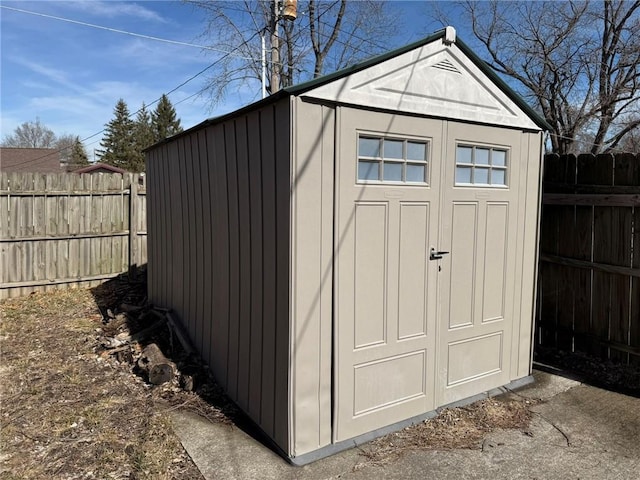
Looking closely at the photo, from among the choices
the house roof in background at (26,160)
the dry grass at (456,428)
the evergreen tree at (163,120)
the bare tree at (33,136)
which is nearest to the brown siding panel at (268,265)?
the dry grass at (456,428)

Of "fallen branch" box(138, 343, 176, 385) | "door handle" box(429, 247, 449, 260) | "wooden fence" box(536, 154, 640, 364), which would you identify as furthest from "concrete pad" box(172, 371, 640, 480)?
"door handle" box(429, 247, 449, 260)

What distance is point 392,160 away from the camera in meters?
3.01

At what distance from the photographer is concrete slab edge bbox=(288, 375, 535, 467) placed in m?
2.74

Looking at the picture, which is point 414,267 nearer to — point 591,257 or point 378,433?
point 378,433

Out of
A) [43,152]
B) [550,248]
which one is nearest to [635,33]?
[550,248]

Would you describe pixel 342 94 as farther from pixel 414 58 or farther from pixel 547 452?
pixel 547 452

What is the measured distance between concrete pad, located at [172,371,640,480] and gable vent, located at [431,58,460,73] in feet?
8.43

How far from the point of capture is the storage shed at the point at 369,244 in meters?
2.74

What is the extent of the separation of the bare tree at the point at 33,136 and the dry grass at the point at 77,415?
37.2m

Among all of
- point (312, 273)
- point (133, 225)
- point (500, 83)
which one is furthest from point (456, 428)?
point (133, 225)

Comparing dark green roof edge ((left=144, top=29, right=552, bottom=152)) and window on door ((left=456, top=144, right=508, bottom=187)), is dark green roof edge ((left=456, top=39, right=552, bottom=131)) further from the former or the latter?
window on door ((left=456, top=144, right=508, bottom=187))

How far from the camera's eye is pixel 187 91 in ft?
46.9

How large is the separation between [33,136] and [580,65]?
128 ft

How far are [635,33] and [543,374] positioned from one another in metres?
11.1
